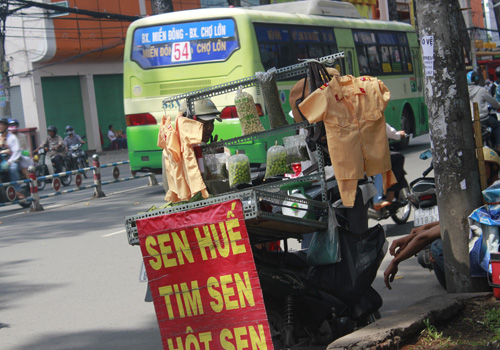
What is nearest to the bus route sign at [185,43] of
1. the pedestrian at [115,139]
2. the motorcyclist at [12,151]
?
the motorcyclist at [12,151]

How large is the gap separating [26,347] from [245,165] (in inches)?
88.3

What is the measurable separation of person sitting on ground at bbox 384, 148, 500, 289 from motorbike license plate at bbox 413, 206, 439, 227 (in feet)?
2.15

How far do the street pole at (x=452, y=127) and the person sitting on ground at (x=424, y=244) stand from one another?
27cm

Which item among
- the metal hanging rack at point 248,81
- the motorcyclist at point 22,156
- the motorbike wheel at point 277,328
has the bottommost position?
the motorbike wheel at point 277,328

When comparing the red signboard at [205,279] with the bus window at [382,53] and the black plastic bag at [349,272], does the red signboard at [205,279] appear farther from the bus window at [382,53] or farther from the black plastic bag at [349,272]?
the bus window at [382,53]

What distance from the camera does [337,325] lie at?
460 centimetres

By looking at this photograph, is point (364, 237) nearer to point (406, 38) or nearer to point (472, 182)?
point (472, 182)

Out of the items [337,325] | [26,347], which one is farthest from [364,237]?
[26,347]

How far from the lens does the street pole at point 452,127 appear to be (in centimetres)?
482

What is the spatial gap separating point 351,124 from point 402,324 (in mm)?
1268

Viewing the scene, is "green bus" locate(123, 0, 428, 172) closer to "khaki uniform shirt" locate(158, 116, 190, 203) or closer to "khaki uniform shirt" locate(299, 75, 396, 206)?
"khaki uniform shirt" locate(158, 116, 190, 203)

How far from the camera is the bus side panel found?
14.0 metres

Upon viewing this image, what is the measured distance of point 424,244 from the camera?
17.1 feet

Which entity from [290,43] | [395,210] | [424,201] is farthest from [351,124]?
[290,43]
